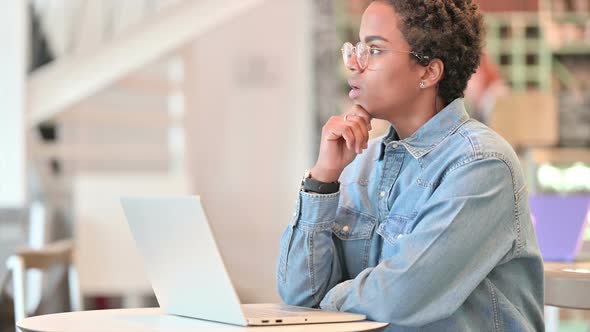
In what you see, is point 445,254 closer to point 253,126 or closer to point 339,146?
point 339,146

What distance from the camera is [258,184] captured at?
7.23m

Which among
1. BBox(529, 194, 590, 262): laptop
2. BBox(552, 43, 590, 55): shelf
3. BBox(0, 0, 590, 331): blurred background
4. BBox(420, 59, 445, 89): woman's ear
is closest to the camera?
BBox(420, 59, 445, 89): woman's ear

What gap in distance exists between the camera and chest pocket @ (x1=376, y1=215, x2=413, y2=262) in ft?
5.08

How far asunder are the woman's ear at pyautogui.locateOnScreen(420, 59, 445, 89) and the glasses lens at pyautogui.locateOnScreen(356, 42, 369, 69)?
0.36 feet

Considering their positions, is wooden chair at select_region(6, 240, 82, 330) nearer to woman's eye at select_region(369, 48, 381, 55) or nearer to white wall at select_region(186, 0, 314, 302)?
woman's eye at select_region(369, 48, 381, 55)

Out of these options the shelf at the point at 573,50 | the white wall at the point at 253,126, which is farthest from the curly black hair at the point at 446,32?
the shelf at the point at 573,50

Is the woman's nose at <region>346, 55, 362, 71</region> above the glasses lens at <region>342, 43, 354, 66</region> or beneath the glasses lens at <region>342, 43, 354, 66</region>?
beneath

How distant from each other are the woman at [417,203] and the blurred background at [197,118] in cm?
94

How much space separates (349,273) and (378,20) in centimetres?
42

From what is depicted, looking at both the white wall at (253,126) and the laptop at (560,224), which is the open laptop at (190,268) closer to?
the laptop at (560,224)

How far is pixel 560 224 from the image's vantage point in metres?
2.50

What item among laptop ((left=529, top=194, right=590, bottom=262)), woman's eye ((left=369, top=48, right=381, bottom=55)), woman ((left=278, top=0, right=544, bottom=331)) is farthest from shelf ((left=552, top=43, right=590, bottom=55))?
woman's eye ((left=369, top=48, right=381, bottom=55))

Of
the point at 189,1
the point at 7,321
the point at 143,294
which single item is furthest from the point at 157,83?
the point at 7,321

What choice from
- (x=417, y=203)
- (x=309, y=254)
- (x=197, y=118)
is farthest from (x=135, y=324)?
(x=197, y=118)
